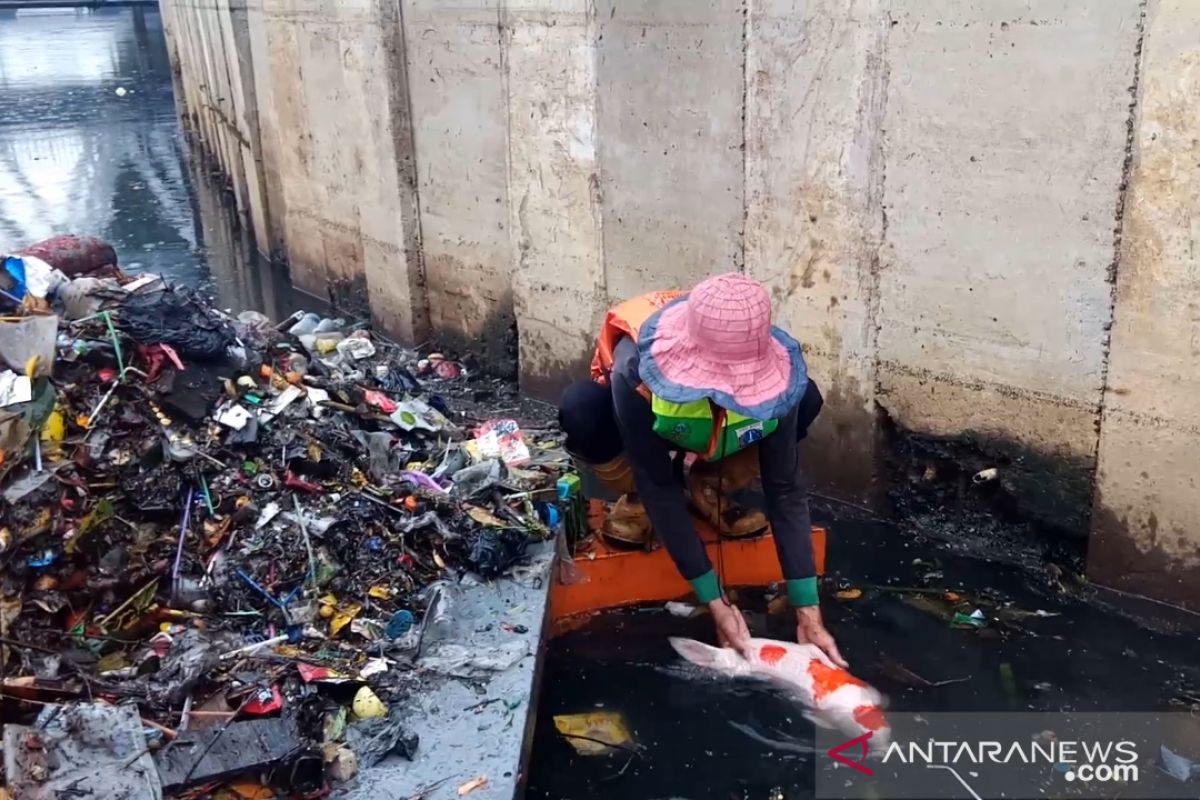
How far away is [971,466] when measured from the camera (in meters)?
4.69

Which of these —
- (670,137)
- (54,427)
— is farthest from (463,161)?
(54,427)

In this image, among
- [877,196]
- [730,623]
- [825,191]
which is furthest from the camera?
[825,191]

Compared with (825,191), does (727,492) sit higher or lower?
lower

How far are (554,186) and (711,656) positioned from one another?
2.94 m

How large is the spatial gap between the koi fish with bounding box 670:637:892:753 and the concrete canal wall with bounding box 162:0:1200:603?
1445 millimetres

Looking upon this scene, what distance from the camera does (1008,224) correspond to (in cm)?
418

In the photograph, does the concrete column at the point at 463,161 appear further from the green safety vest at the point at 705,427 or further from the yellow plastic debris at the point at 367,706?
the yellow plastic debris at the point at 367,706

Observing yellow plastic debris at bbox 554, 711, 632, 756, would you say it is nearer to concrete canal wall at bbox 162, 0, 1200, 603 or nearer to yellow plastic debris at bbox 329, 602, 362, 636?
yellow plastic debris at bbox 329, 602, 362, 636

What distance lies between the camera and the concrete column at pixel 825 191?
174 inches

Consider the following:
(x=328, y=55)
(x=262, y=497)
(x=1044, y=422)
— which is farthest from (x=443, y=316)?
(x=1044, y=422)

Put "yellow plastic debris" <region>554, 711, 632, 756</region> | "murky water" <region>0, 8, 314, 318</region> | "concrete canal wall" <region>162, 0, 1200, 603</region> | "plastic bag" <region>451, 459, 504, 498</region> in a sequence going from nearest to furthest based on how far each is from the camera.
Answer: "yellow plastic debris" <region>554, 711, 632, 756</region> < "concrete canal wall" <region>162, 0, 1200, 603</region> < "plastic bag" <region>451, 459, 504, 498</region> < "murky water" <region>0, 8, 314, 318</region>

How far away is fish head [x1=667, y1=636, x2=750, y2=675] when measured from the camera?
12.2ft

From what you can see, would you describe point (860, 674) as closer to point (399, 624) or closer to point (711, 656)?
point (711, 656)

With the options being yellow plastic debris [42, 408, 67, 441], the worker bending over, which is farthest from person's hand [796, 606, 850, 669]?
yellow plastic debris [42, 408, 67, 441]
